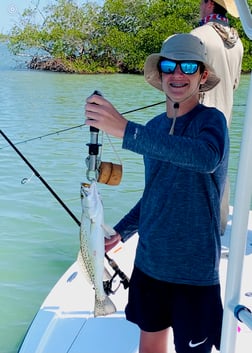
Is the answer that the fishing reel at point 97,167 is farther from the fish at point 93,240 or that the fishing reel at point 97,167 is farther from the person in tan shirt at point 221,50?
the person in tan shirt at point 221,50

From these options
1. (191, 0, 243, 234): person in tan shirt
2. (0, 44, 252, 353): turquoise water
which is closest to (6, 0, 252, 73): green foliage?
(0, 44, 252, 353): turquoise water

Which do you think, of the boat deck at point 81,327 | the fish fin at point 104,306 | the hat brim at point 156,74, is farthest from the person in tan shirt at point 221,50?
the fish fin at point 104,306

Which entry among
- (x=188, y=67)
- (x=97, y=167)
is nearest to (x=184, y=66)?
(x=188, y=67)

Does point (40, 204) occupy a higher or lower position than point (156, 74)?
lower

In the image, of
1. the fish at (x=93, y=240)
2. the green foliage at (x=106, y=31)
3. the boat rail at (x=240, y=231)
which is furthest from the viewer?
the green foliage at (x=106, y=31)

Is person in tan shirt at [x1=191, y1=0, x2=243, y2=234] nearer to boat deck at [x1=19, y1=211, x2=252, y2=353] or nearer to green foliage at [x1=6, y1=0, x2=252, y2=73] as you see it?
boat deck at [x1=19, y1=211, x2=252, y2=353]

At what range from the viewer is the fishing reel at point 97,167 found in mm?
1662

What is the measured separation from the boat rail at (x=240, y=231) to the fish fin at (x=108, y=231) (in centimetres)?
41

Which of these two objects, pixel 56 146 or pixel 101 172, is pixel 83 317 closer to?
pixel 101 172

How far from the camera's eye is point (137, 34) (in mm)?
38125

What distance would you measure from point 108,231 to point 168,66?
54cm

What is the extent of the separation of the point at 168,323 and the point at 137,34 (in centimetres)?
3769

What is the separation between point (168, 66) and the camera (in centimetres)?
169

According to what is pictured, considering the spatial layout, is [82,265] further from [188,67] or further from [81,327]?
[81,327]
